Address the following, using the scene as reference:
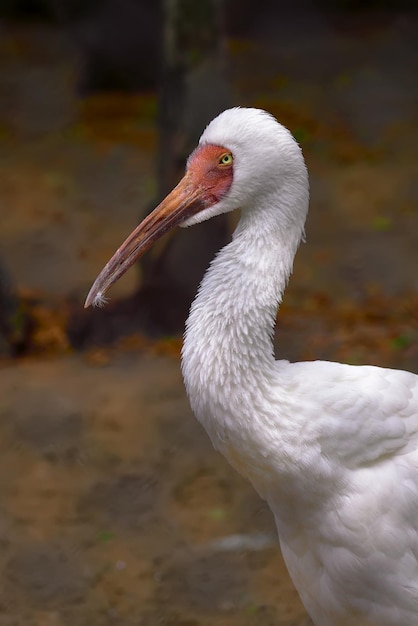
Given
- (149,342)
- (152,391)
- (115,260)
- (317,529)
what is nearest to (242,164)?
(115,260)

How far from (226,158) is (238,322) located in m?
0.56

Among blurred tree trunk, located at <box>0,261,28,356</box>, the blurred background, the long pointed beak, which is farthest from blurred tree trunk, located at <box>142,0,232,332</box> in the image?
the long pointed beak

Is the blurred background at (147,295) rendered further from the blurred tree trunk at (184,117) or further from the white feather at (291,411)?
the white feather at (291,411)

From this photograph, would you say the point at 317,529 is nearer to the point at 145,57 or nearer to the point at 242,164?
the point at 242,164

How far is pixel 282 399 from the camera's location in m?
3.38

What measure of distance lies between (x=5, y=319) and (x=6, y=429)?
1379 mm

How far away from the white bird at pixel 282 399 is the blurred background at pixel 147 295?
1.36m

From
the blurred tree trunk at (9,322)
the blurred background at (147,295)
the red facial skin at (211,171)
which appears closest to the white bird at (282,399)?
the red facial skin at (211,171)

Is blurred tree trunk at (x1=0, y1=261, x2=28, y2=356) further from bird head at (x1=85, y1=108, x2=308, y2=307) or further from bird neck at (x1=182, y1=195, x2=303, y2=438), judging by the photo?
bird neck at (x1=182, y1=195, x2=303, y2=438)

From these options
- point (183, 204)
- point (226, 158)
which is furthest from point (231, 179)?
point (183, 204)

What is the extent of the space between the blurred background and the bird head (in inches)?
80.3

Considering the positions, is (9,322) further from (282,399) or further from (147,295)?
(282,399)

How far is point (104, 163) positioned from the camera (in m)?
11.0

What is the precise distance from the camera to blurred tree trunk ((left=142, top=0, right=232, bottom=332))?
7.15 m
